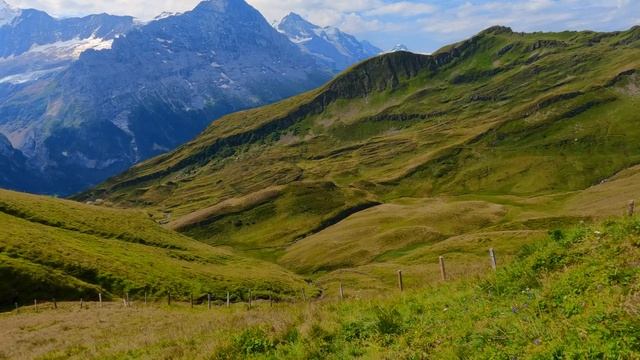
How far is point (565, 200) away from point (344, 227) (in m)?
82.3

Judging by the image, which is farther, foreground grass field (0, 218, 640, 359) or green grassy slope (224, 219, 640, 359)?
foreground grass field (0, 218, 640, 359)

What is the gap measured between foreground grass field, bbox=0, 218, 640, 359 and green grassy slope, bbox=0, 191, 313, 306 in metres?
48.4

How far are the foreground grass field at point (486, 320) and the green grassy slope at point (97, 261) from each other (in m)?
48.4

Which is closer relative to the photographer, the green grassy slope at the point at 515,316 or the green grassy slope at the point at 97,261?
the green grassy slope at the point at 515,316

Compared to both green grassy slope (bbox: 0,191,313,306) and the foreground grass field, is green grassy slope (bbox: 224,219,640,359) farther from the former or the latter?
green grassy slope (bbox: 0,191,313,306)

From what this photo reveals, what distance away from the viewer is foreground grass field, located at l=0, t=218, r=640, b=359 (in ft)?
34.2

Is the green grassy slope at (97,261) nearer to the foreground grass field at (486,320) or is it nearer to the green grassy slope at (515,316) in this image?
the foreground grass field at (486,320)

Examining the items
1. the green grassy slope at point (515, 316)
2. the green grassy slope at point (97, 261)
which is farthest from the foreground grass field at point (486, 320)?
the green grassy slope at point (97, 261)

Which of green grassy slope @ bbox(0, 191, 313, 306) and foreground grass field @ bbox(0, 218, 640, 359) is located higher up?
foreground grass field @ bbox(0, 218, 640, 359)

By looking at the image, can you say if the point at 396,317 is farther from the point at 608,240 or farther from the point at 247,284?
the point at 247,284

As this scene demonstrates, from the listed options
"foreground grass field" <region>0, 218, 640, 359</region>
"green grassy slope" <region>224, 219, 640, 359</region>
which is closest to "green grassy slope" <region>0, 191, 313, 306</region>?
"foreground grass field" <region>0, 218, 640, 359</region>

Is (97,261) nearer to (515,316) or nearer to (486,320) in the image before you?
(486,320)

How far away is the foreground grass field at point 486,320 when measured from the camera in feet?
34.2

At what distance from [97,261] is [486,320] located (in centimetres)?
7448
